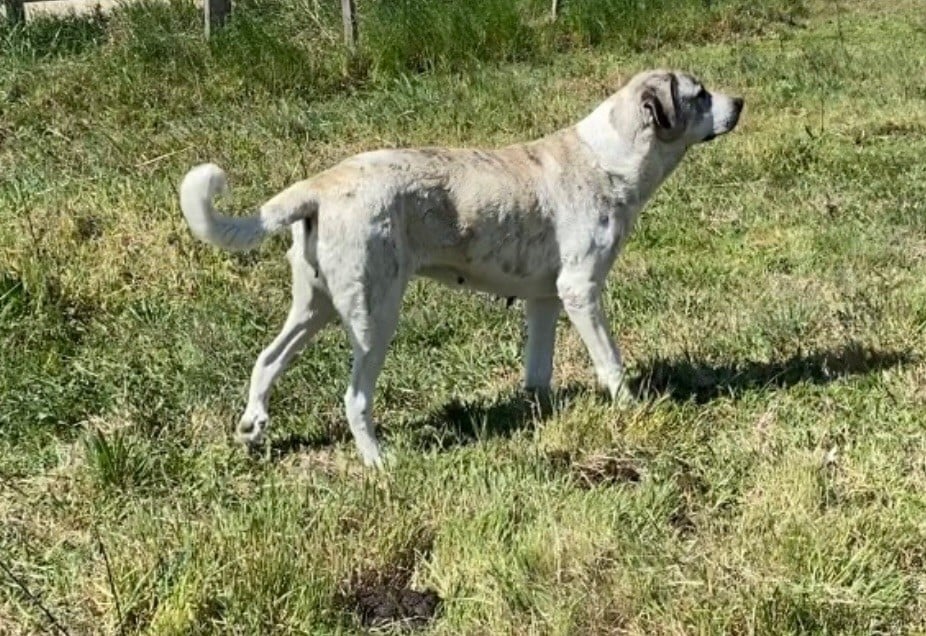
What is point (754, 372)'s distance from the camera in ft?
17.5

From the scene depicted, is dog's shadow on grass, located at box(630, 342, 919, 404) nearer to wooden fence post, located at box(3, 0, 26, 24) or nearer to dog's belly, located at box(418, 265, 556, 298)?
dog's belly, located at box(418, 265, 556, 298)

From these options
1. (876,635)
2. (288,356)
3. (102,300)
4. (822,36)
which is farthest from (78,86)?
(822,36)

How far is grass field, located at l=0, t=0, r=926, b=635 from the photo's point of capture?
338 centimetres

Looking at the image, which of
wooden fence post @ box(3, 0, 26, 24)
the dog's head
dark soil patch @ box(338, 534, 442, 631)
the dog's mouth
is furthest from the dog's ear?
wooden fence post @ box(3, 0, 26, 24)

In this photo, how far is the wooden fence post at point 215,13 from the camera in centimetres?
1123

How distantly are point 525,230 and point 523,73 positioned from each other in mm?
8001

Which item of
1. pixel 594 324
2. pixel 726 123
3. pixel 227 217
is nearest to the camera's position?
pixel 227 217

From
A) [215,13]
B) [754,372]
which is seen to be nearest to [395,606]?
[754,372]

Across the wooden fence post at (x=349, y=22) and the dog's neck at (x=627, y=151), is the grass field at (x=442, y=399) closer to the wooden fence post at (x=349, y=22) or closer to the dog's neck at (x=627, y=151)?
the dog's neck at (x=627, y=151)

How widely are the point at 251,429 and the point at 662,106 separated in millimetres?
2149

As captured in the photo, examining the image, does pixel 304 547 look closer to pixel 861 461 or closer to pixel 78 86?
pixel 861 461

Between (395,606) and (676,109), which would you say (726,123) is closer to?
(676,109)

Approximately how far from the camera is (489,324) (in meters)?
6.05

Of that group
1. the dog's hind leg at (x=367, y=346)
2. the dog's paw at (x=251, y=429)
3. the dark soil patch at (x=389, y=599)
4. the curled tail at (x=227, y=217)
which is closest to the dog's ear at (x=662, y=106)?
the dog's hind leg at (x=367, y=346)
